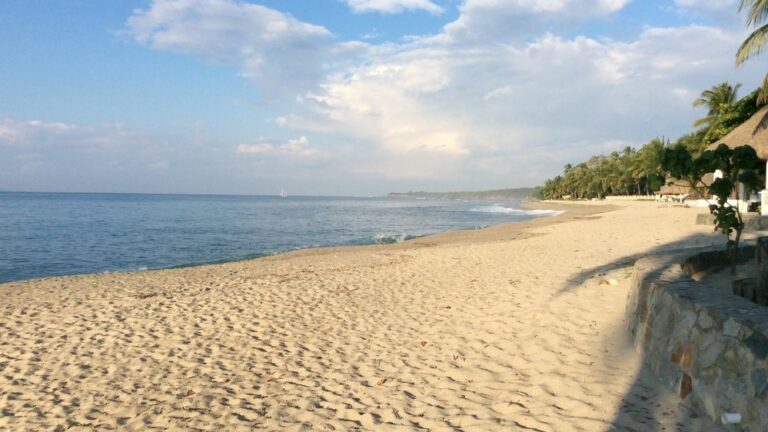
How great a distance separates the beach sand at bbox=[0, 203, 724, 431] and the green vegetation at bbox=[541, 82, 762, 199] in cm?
219

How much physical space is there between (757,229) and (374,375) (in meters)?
13.8

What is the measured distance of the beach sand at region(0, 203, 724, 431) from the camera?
4008mm

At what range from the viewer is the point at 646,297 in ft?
16.0

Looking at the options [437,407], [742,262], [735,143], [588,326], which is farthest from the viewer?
[735,143]

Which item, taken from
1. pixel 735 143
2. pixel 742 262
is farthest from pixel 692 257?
pixel 735 143

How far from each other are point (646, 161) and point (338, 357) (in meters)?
65.7

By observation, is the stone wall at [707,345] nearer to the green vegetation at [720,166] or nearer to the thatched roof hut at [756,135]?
the green vegetation at [720,166]

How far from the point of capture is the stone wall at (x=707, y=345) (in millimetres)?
3055

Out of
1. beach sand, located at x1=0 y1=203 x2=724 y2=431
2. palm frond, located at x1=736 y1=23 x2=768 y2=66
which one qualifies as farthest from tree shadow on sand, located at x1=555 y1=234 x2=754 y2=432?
palm frond, located at x1=736 y1=23 x2=768 y2=66

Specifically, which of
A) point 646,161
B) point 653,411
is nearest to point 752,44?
point 653,411

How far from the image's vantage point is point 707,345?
3.55 metres

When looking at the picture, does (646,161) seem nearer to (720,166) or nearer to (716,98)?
(716,98)

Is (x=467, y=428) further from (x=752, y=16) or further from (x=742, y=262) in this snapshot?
(x=752, y=16)

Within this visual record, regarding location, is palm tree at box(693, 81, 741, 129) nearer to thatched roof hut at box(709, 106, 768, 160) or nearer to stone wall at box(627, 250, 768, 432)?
thatched roof hut at box(709, 106, 768, 160)
